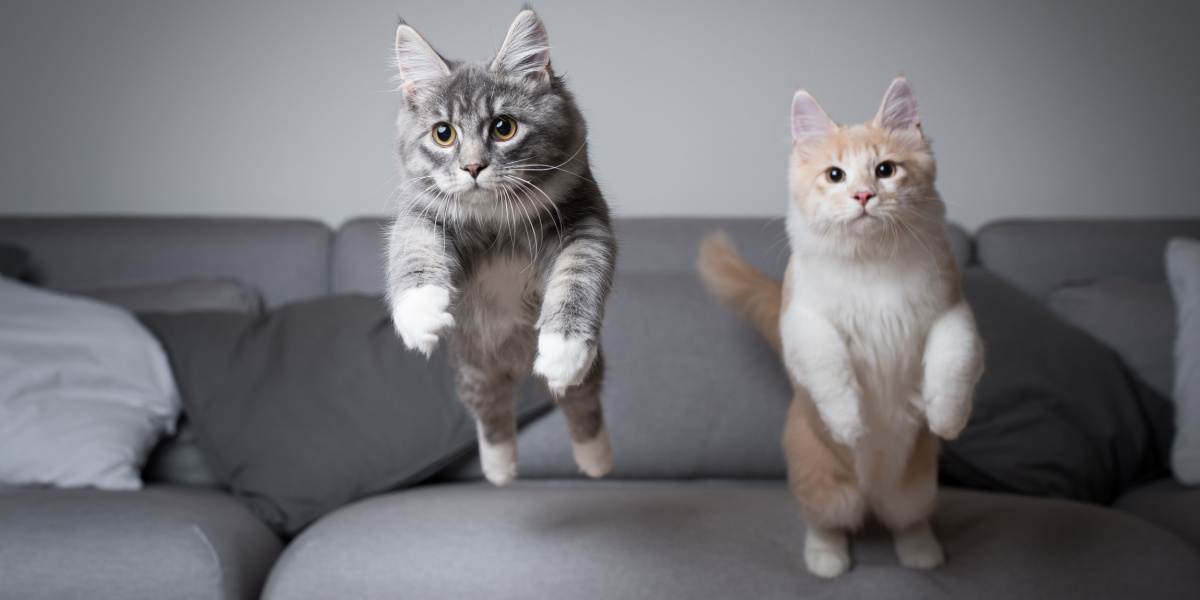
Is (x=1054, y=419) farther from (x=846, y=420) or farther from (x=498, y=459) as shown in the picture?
(x=498, y=459)

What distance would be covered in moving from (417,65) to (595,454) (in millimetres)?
596

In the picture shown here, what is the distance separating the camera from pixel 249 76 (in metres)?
2.88

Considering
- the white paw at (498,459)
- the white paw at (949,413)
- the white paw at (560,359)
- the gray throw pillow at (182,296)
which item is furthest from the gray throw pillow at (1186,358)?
the gray throw pillow at (182,296)

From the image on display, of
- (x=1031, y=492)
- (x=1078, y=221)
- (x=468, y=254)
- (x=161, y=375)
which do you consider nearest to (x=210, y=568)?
(x=161, y=375)

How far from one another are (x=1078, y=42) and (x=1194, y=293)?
3.59 feet

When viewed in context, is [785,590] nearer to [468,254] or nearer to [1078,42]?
[468,254]

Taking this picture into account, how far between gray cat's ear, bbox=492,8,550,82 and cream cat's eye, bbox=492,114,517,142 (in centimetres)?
6

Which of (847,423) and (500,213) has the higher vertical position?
(500,213)

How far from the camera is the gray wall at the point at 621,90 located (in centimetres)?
283

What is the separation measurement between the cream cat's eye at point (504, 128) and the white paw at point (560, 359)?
0.76 ft

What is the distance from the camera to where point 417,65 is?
1001 millimetres

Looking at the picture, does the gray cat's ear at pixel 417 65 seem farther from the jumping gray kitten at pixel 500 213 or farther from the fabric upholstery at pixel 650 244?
the fabric upholstery at pixel 650 244

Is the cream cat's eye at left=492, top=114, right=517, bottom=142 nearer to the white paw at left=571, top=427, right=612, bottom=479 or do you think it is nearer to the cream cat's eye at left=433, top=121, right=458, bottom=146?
the cream cat's eye at left=433, top=121, right=458, bottom=146

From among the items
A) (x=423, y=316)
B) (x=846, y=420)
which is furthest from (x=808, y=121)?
(x=423, y=316)
